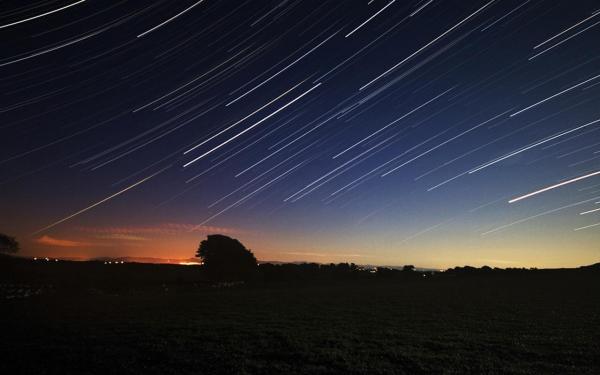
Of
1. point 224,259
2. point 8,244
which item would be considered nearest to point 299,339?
point 224,259

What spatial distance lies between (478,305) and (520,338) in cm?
1496

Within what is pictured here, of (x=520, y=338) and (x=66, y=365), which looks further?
(x=520, y=338)

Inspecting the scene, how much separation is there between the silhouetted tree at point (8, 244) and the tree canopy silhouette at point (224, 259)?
3877 centimetres

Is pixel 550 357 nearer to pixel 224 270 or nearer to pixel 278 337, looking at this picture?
pixel 278 337

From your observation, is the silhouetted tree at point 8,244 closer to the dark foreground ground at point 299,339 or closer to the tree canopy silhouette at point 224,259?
the tree canopy silhouette at point 224,259

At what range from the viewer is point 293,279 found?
74.6 m

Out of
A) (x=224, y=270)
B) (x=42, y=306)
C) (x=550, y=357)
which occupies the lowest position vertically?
(x=550, y=357)

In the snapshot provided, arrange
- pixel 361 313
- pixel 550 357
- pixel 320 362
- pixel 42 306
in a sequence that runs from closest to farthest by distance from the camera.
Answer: pixel 320 362 < pixel 550 357 < pixel 361 313 < pixel 42 306

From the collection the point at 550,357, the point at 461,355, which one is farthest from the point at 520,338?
the point at 461,355

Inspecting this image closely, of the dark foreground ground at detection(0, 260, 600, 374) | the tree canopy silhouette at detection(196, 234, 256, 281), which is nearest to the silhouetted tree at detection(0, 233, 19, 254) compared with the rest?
the tree canopy silhouette at detection(196, 234, 256, 281)

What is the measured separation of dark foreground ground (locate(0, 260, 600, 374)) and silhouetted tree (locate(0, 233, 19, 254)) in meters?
58.3

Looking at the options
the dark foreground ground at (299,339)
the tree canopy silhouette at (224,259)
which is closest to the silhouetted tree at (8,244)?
the tree canopy silhouette at (224,259)

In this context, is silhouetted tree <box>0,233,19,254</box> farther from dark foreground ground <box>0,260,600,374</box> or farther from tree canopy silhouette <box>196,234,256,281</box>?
A: dark foreground ground <box>0,260,600,374</box>

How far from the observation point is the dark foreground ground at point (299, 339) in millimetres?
13906
